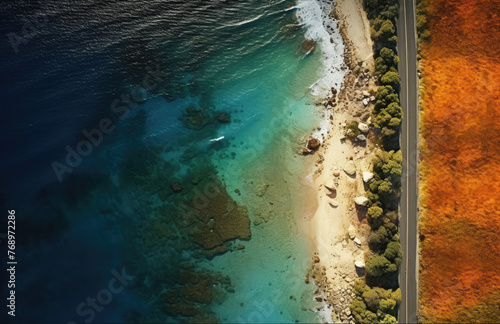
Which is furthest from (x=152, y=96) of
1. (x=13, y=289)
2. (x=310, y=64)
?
(x=13, y=289)

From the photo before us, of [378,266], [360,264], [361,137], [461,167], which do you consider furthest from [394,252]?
[361,137]

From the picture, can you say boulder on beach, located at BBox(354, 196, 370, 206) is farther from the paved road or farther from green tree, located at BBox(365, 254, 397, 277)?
green tree, located at BBox(365, 254, 397, 277)

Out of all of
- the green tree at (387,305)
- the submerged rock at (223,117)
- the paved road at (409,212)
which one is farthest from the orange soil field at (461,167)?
the submerged rock at (223,117)

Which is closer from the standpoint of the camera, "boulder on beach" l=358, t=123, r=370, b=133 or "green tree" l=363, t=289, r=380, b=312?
"green tree" l=363, t=289, r=380, b=312

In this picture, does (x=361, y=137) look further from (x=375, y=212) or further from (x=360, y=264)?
(x=360, y=264)

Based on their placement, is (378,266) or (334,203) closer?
(378,266)

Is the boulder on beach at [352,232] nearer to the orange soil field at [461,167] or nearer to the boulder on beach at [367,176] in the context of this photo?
the boulder on beach at [367,176]

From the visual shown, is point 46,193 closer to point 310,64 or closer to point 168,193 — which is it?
point 168,193

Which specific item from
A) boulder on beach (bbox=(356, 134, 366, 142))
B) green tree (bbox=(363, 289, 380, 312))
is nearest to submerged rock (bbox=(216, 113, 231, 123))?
boulder on beach (bbox=(356, 134, 366, 142))
